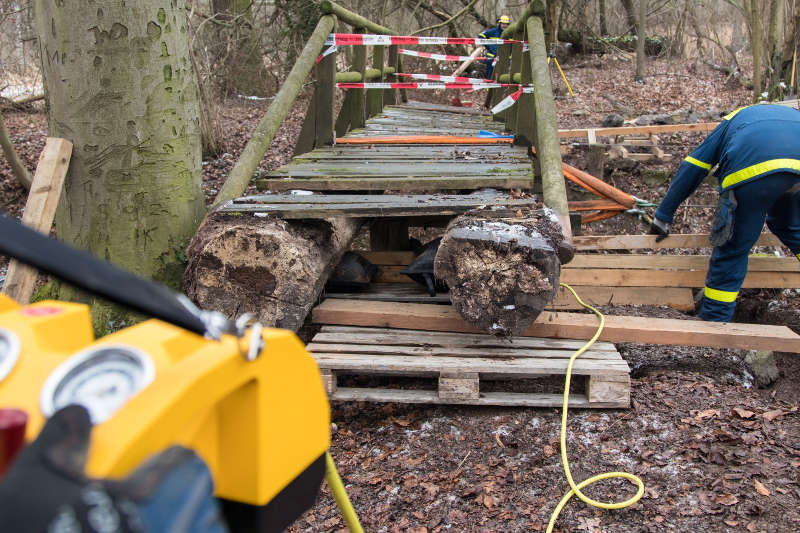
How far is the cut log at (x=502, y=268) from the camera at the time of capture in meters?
2.79

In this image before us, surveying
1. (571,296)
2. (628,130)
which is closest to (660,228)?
(571,296)

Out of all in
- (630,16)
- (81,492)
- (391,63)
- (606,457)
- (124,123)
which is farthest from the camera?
(630,16)

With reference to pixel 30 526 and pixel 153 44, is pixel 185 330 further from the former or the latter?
pixel 153 44

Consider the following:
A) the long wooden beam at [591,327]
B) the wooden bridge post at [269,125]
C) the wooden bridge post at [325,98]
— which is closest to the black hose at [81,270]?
the long wooden beam at [591,327]

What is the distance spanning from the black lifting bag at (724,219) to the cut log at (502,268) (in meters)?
1.96

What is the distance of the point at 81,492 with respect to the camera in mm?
656

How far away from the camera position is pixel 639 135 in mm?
9219

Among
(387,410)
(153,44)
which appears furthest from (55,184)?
(387,410)

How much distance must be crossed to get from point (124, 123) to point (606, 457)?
286 cm

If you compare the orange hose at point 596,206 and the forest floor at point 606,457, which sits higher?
the orange hose at point 596,206

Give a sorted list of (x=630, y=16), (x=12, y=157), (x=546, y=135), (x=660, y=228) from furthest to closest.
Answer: (x=630, y=16) < (x=12, y=157) < (x=660, y=228) < (x=546, y=135)

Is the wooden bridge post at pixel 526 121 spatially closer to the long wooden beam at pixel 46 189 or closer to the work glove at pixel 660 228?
the work glove at pixel 660 228

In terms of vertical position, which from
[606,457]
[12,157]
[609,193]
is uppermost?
[12,157]

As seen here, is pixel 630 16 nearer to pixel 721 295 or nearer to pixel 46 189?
pixel 721 295
